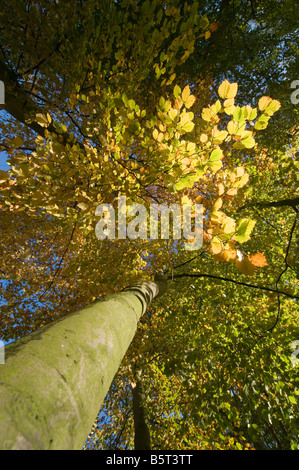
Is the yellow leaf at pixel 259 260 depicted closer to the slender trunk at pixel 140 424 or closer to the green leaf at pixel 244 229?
the green leaf at pixel 244 229

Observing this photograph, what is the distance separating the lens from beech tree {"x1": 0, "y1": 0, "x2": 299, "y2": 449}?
1.04 metres

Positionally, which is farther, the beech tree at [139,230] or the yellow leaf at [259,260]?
the yellow leaf at [259,260]

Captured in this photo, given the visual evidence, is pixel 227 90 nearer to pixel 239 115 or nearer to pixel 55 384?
pixel 239 115

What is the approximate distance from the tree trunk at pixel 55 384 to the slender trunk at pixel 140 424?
5501 millimetres

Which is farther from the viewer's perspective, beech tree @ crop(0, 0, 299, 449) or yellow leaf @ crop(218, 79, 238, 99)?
yellow leaf @ crop(218, 79, 238, 99)

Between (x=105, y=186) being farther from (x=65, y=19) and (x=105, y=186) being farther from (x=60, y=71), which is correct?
(x=65, y=19)

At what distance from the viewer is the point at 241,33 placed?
6.39m

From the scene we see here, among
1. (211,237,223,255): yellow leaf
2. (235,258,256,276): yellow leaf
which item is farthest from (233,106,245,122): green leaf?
(235,258,256,276): yellow leaf

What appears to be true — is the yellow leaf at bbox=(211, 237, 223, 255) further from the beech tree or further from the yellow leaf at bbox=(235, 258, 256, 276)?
the yellow leaf at bbox=(235, 258, 256, 276)

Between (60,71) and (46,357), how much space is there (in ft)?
17.4

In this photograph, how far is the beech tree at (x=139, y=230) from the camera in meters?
1.04

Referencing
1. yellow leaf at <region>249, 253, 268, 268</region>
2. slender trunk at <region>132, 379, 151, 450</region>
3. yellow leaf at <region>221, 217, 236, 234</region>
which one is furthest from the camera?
slender trunk at <region>132, 379, 151, 450</region>

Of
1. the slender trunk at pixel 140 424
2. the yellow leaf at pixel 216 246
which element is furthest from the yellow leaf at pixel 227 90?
the slender trunk at pixel 140 424

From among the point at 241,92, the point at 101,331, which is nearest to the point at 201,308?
the point at 101,331
